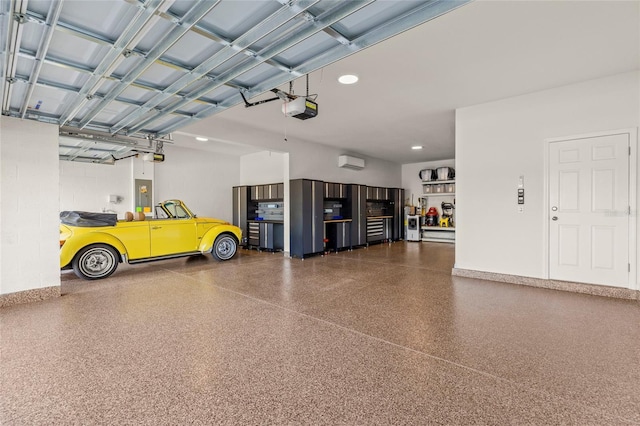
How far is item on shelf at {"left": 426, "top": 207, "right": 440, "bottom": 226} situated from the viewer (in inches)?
411

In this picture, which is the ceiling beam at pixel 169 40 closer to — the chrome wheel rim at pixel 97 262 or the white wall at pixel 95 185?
the chrome wheel rim at pixel 97 262

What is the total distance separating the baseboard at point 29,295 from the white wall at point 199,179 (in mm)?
3944

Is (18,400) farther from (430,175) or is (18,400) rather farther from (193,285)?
(430,175)

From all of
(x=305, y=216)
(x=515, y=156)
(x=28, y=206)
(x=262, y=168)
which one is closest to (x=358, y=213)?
(x=305, y=216)

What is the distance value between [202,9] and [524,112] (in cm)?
464

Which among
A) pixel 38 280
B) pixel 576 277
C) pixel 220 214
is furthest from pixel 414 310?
pixel 220 214

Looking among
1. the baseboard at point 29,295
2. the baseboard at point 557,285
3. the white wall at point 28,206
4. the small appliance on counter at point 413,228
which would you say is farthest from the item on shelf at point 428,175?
the baseboard at point 29,295

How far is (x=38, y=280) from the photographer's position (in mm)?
3986

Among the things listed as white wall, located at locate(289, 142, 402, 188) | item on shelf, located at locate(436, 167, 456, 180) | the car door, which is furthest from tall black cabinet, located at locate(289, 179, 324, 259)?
item on shelf, located at locate(436, 167, 456, 180)

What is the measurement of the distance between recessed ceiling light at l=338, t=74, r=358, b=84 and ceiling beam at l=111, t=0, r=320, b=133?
5.76 ft

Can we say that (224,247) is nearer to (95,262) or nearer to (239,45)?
(95,262)

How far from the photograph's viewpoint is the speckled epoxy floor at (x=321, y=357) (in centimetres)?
175

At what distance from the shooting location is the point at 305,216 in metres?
7.18

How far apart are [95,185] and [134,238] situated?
258 centimetres
